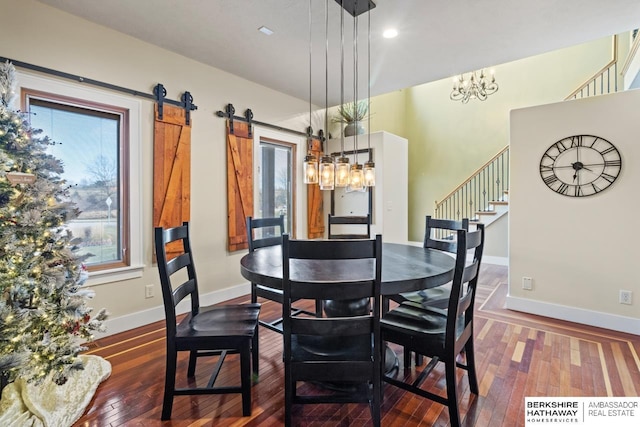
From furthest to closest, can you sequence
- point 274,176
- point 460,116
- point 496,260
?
1. point 460,116
2. point 496,260
3. point 274,176

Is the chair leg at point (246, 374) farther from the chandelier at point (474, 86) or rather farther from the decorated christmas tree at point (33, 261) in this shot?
the chandelier at point (474, 86)

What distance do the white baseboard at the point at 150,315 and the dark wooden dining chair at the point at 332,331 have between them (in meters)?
2.07

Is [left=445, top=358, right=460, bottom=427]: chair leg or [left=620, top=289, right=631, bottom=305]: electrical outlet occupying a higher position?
[left=620, top=289, right=631, bottom=305]: electrical outlet

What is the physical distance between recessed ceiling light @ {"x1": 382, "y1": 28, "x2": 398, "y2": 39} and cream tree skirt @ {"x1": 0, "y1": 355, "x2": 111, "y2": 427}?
346 centimetres

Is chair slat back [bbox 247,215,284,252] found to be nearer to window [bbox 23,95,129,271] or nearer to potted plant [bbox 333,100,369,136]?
window [bbox 23,95,129,271]

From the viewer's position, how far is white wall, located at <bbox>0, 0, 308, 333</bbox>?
2432mm

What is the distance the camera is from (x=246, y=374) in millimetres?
1763

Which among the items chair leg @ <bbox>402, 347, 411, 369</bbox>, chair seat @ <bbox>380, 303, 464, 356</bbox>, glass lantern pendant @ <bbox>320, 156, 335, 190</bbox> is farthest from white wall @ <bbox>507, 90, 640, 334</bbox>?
glass lantern pendant @ <bbox>320, 156, 335, 190</bbox>

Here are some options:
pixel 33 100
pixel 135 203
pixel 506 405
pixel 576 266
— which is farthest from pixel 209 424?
pixel 576 266

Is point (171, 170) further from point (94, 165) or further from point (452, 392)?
point (452, 392)

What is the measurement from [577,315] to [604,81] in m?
4.78

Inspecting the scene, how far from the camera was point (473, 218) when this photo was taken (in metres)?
6.77

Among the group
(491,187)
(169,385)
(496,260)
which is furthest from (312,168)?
(491,187)

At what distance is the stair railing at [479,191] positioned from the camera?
6.35 meters
